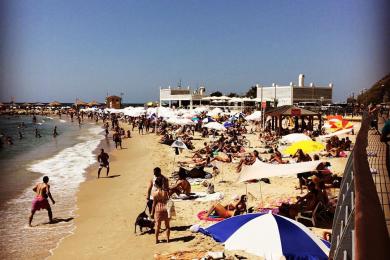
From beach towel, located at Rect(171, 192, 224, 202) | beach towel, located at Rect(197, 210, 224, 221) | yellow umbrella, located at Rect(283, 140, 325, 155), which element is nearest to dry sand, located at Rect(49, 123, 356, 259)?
beach towel, located at Rect(197, 210, 224, 221)

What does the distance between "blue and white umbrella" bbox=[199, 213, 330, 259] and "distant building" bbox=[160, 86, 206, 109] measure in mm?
47203

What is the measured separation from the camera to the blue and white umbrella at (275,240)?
16.2 ft

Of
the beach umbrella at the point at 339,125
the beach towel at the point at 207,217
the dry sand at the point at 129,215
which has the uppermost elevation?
the beach umbrella at the point at 339,125

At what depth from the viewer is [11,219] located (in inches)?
389

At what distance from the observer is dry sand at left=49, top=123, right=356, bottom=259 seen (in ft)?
23.9

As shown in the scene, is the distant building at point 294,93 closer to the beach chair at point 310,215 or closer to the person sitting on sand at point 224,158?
the person sitting on sand at point 224,158

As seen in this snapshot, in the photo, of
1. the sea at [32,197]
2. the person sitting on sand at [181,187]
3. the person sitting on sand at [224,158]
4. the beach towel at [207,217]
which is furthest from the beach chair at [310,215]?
the person sitting on sand at [224,158]

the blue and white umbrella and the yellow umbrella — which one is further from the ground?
the yellow umbrella

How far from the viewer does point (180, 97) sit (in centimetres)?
5484

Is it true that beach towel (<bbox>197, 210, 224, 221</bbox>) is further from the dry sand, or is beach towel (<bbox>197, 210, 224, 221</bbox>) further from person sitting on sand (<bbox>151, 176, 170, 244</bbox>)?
person sitting on sand (<bbox>151, 176, 170, 244</bbox>)

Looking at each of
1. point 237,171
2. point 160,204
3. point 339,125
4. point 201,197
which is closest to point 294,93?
point 339,125

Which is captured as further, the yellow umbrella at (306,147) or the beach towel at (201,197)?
the yellow umbrella at (306,147)

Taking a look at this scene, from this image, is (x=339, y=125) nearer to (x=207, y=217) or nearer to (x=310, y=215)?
(x=310, y=215)

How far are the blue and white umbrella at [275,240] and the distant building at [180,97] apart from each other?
4720cm
